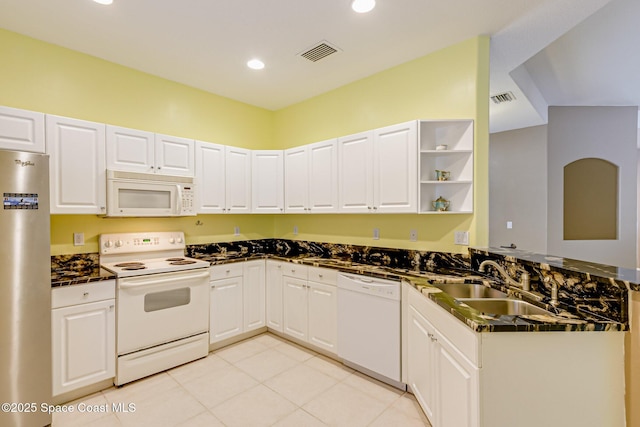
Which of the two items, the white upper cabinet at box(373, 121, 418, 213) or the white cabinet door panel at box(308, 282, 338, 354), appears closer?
the white upper cabinet at box(373, 121, 418, 213)

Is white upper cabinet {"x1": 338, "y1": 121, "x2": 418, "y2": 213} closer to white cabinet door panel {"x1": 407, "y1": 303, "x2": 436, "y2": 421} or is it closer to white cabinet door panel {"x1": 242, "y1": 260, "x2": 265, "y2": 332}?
white cabinet door panel {"x1": 407, "y1": 303, "x2": 436, "y2": 421}

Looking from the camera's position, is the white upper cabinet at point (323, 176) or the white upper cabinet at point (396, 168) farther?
the white upper cabinet at point (323, 176)

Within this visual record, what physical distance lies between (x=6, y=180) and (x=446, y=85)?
11.1 ft

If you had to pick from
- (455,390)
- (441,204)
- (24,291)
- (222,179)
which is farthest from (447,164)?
(24,291)

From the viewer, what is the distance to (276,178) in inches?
152

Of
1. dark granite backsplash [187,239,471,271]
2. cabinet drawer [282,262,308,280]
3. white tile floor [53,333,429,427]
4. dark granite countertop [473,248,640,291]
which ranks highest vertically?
dark granite countertop [473,248,640,291]

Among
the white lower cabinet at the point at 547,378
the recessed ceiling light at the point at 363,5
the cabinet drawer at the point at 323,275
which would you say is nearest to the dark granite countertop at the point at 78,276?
the cabinet drawer at the point at 323,275

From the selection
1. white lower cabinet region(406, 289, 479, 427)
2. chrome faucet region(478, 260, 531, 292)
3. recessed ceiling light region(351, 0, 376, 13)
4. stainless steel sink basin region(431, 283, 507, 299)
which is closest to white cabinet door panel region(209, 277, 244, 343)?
white lower cabinet region(406, 289, 479, 427)

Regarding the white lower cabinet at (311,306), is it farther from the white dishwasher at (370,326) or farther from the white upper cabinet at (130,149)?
the white upper cabinet at (130,149)

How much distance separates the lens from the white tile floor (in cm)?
212

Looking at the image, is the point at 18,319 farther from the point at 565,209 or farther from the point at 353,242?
the point at 565,209

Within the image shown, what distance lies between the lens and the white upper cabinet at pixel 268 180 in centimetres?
382

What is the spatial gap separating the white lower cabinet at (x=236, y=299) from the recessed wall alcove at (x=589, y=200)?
5.43 m

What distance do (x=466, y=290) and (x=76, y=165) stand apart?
10.8 ft
